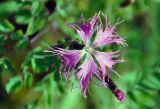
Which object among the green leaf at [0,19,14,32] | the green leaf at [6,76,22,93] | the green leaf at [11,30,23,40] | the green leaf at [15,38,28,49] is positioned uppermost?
the green leaf at [0,19,14,32]

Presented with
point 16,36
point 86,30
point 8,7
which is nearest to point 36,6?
point 16,36

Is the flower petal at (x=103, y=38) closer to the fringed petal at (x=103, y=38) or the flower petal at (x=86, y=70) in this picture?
the fringed petal at (x=103, y=38)

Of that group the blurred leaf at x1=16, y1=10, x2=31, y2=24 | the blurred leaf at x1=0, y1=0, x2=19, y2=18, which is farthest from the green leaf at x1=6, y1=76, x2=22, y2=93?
the blurred leaf at x1=0, y1=0, x2=19, y2=18

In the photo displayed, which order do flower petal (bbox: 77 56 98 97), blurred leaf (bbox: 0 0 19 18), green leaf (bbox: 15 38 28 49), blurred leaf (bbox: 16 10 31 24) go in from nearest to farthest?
1. flower petal (bbox: 77 56 98 97)
2. green leaf (bbox: 15 38 28 49)
3. blurred leaf (bbox: 16 10 31 24)
4. blurred leaf (bbox: 0 0 19 18)

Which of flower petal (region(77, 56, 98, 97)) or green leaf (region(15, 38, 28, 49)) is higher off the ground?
green leaf (region(15, 38, 28, 49))

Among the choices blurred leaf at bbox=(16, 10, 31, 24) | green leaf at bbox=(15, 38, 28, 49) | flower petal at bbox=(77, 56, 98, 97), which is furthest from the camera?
blurred leaf at bbox=(16, 10, 31, 24)

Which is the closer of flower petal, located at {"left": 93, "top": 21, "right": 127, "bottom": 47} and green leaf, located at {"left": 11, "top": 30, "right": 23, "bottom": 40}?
flower petal, located at {"left": 93, "top": 21, "right": 127, "bottom": 47}

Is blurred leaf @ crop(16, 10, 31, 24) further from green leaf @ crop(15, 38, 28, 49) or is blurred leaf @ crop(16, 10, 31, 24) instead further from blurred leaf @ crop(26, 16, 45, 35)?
green leaf @ crop(15, 38, 28, 49)
